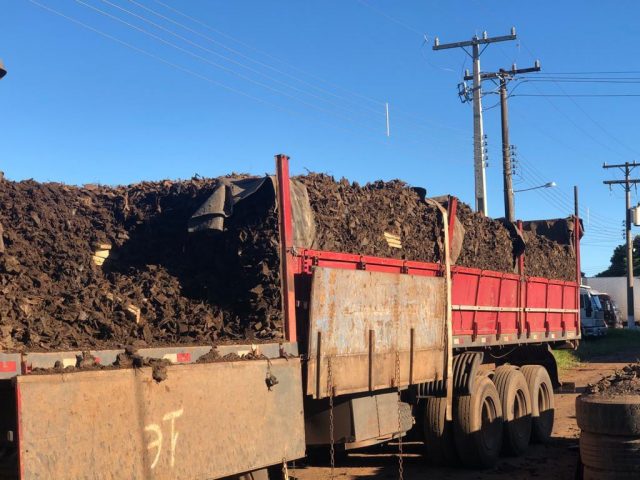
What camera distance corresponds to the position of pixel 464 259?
944 centimetres

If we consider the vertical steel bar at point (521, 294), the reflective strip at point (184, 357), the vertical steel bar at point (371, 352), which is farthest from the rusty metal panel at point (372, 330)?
the vertical steel bar at point (521, 294)

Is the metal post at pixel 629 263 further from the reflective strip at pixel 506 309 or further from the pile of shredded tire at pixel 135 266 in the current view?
the pile of shredded tire at pixel 135 266

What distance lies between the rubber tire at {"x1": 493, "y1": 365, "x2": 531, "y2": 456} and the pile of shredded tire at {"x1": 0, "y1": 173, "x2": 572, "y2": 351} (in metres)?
3.33

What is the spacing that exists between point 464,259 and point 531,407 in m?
2.66

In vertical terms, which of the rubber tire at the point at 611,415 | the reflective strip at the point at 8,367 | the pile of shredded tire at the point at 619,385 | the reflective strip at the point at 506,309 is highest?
the reflective strip at the point at 8,367

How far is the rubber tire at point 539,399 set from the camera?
10758 millimetres

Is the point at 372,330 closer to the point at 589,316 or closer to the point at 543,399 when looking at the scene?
the point at 543,399

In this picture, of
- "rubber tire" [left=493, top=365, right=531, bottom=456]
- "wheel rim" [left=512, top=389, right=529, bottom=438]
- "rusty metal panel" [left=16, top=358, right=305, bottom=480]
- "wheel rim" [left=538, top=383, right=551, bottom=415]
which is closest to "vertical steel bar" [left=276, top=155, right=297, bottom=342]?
"rusty metal panel" [left=16, top=358, right=305, bottom=480]

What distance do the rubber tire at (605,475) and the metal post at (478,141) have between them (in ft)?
69.2

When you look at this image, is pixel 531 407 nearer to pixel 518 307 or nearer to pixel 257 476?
pixel 518 307

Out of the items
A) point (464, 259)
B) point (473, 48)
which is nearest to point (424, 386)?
point (464, 259)

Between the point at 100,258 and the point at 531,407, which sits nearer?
the point at 100,258

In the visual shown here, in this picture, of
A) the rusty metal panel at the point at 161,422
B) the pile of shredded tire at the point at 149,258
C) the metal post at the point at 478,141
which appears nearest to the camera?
the rusty metal panel at the point at 161,422

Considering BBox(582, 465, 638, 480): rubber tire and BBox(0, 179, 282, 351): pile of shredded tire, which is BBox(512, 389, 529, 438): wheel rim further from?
BBox(0, 179, 282, 351): pile of shredded tire
